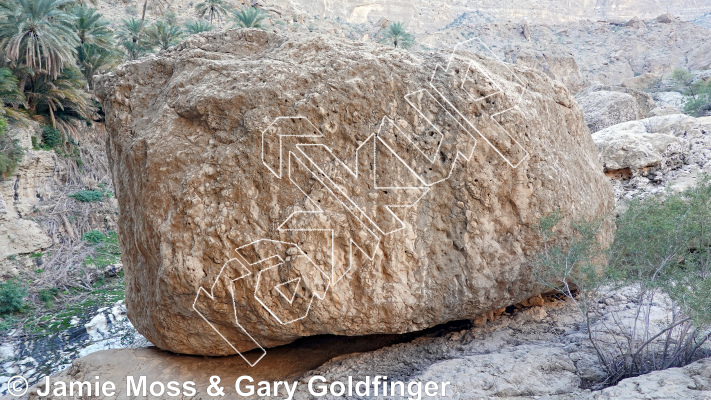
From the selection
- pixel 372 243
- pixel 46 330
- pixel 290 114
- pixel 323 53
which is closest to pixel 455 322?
pixel 372 243

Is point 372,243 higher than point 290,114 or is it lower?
lower

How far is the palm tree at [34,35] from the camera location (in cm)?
1284

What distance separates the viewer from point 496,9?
75562 mm

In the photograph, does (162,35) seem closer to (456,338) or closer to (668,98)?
(456,338)

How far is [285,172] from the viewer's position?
4.00m

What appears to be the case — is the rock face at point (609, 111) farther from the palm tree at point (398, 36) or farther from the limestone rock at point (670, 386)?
the palm tree at point (398, 36)

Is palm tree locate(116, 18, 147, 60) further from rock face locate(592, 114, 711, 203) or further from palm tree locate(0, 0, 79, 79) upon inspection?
rock face locate(592, 114, 711, 203)

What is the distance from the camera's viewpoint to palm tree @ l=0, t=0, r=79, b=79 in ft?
42.1

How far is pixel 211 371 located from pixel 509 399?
2940 mm

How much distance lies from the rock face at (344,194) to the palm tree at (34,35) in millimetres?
11850

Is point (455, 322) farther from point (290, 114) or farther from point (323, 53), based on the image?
point (323, 53)

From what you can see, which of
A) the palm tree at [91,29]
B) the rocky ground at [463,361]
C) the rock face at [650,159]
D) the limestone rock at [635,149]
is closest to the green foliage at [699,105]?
the rock face at [650,159]

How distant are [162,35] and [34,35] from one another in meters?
7.29

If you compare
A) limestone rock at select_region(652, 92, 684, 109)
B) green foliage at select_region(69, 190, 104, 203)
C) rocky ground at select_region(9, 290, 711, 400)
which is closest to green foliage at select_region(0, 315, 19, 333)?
green foliage at select_region(69, 190, 104, 203)
